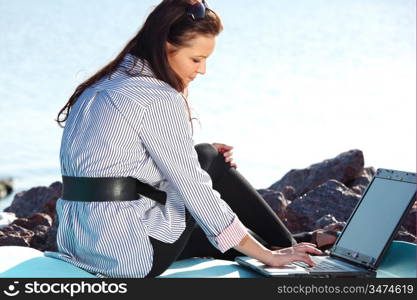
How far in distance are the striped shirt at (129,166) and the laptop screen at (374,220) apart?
2.08 feet

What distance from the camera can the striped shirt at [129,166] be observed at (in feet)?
8.79

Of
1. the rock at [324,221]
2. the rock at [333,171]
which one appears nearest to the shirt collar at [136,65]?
the rock at [324,221]

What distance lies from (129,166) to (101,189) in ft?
0.38

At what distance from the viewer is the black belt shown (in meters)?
2.69

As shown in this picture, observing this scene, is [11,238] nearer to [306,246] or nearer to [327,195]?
[327,195]

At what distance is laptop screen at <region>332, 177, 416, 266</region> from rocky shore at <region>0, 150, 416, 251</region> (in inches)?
43.5

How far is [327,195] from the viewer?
5422 millimetres

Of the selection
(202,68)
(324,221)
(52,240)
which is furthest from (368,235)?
(52,240)

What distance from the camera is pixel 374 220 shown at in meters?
3.22

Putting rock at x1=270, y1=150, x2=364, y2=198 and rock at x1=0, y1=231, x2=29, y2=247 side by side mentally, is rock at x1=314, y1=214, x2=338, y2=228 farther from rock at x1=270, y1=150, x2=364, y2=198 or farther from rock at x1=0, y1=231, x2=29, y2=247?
rock at x1=0, y1=231, x2=29, y2=247

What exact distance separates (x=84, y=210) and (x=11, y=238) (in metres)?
2.47

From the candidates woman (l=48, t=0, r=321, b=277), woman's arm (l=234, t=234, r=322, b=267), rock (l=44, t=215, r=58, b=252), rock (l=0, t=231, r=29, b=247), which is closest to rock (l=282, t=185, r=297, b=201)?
rock (l=44, t=215, r=58, b=252)

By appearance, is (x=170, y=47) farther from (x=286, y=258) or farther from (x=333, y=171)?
(x=333, y=171)

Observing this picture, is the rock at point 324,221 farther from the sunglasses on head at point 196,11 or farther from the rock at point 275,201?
the sunglasses on head at point 196,11
